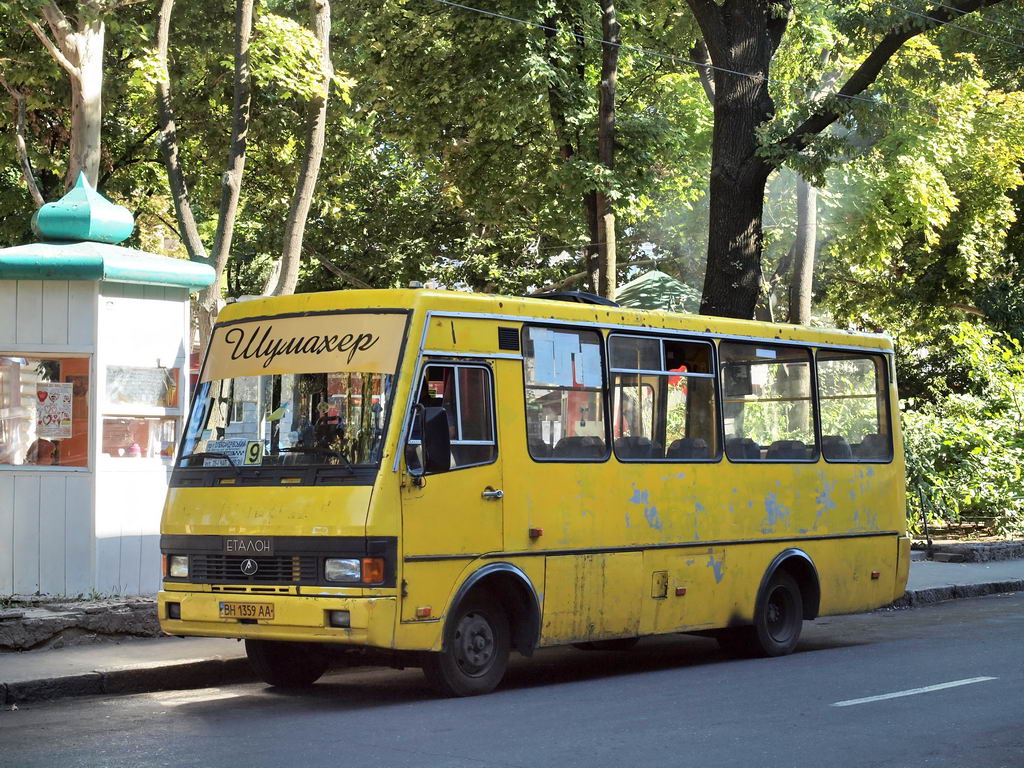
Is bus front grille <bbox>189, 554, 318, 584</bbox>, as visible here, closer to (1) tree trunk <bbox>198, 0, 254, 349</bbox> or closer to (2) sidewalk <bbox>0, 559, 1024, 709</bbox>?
(2) sidewalk <bbox>0, 559, 1024, 709</bbox>

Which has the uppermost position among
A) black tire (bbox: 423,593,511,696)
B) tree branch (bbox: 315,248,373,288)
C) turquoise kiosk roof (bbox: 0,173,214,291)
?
tree branch (bbox: 315,248,373,288)

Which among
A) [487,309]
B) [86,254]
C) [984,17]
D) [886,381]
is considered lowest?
[886,381]

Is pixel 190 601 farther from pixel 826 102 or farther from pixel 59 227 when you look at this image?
pixel 826 102

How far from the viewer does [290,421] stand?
9719mm

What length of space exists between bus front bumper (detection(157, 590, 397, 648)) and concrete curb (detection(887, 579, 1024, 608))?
31.7 feet

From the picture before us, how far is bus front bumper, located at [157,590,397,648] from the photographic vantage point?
904 cm

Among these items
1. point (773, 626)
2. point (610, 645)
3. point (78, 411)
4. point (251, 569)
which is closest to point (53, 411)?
point (78, 411)

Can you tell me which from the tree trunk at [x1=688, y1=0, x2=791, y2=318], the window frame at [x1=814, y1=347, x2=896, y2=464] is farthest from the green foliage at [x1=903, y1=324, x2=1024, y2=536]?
the window frame at [x1=814, y1=347, x2=896, y2=464]

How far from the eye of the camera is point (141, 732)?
840 cm

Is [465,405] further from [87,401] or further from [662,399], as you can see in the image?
[87,401]

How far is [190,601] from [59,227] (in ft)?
14.6

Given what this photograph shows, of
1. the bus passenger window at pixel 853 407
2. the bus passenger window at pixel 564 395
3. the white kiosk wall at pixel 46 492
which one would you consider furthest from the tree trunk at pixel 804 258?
the white kiosk wall at pixel 46 492

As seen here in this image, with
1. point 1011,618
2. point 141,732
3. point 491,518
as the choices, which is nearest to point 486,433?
point 491,518

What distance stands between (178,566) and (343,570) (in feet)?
4.55
